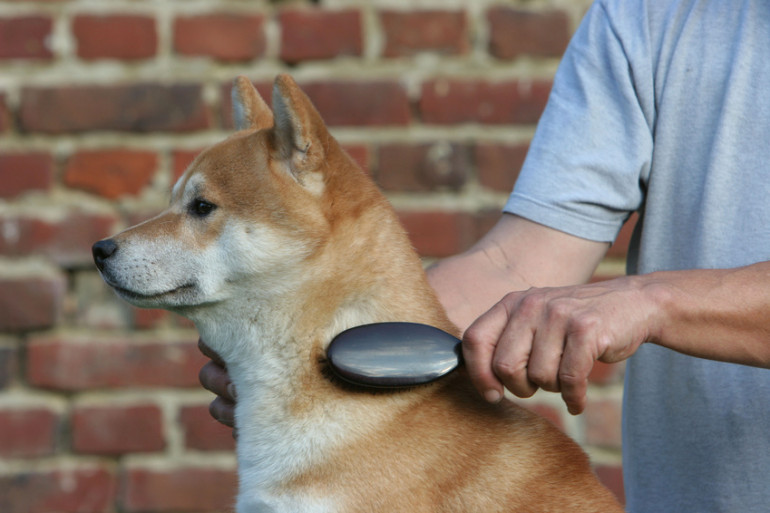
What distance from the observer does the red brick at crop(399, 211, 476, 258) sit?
1.44 meters

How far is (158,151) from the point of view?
1.45 m

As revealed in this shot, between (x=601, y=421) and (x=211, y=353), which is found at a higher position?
(x=211, y=353)

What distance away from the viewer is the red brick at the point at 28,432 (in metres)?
1.42

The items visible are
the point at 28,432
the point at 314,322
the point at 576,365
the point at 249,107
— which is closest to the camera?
the point at 576,365

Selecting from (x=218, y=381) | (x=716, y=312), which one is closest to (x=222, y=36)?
(x=218, y=381)

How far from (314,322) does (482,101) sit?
593 mm

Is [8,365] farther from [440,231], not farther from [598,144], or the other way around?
[598,144]

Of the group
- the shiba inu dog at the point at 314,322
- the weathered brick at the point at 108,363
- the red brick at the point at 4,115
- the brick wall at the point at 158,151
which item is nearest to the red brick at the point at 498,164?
the brick wall at the point at 158,151

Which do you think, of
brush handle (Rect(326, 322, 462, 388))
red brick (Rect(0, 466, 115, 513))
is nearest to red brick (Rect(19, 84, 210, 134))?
red brick (Rect(0, 466, 115, 513))

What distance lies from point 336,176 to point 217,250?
0.18 meters

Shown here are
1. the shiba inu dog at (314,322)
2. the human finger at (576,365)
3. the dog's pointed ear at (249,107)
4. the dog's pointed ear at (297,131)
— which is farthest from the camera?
the dog's pointed ear at (249,107)

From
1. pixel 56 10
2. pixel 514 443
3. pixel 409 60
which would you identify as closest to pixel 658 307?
pixel 514 443

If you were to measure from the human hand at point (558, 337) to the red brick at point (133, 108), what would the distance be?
769 mm

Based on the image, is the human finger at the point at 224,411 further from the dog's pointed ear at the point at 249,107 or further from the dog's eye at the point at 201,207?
the dog's pointed ear at the point at 249,107
